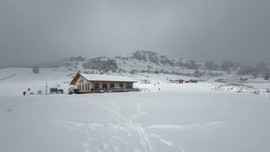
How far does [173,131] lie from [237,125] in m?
4.37

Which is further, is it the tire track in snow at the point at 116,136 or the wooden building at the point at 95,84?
the wooden building at the point at 95,84

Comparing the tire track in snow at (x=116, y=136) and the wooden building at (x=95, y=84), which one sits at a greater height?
the wooden building at (x=95, y=84)

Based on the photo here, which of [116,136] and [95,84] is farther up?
[95,84]

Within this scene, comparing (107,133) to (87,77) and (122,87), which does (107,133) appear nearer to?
(87,77)

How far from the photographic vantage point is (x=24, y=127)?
1191 cm

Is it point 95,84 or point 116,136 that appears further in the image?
point 95,84

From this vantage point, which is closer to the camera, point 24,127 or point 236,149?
point 236,149

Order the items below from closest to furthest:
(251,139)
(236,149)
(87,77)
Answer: (236,149)
(251,139)
(87,77)

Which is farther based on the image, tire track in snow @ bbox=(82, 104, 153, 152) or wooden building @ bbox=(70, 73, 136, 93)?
wooden building @ bbox=(70, 73, 136, 93)

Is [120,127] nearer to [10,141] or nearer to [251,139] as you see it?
[10,141]

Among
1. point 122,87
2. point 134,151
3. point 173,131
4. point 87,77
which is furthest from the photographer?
point 122,87

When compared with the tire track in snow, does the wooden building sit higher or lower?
higher

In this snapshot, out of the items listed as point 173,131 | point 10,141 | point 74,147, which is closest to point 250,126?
point 173,131

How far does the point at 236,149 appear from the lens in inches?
340
